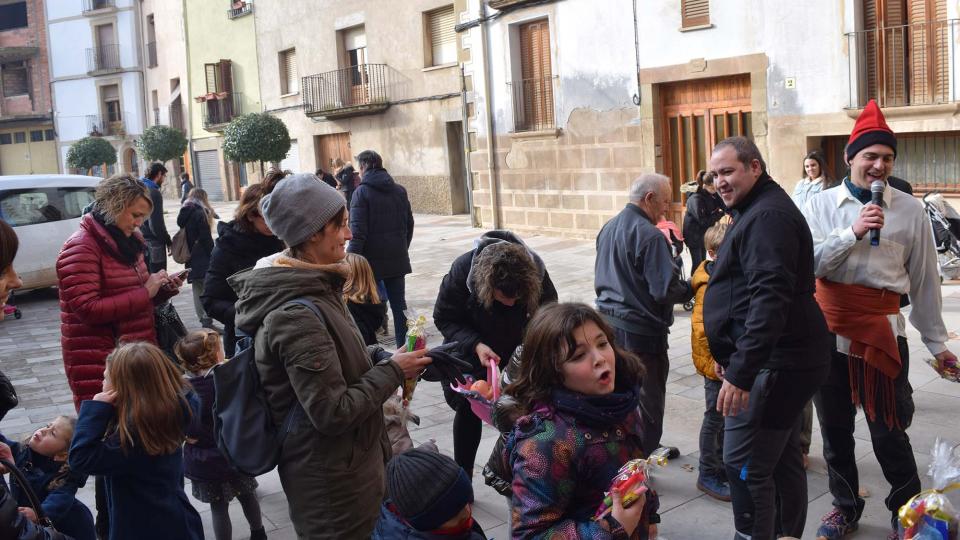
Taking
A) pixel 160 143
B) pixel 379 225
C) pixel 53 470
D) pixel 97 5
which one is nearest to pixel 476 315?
pixel 53 470

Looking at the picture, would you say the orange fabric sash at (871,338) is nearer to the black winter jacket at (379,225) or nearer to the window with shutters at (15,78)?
the black winter jacket at (379,225)

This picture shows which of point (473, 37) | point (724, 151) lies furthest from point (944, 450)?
point (473, 37)

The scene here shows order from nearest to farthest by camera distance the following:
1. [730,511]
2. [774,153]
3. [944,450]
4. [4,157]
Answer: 1. [944,450]
2. [730,511]
3. [774,153]
4. [4,157]

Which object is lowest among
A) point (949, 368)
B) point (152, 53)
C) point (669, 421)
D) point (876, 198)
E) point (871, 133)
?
point (669, 421)

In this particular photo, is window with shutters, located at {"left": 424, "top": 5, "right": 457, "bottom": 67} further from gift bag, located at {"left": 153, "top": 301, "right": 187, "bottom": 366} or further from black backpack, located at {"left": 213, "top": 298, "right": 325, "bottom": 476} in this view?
black backpack, located at {"left": 213, "top": 298, "right": 325, "bottom": 476}

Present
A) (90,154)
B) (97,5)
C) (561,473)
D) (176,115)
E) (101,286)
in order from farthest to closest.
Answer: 1. (97,5)
2. (90,154)
3. (176,115)
4. (101,286)
5. (561,473)

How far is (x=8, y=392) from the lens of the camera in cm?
261

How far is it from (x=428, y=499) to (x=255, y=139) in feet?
79.3

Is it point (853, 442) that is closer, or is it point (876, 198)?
point (876, 198)

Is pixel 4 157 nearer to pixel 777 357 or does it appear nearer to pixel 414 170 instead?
pixel 414 170

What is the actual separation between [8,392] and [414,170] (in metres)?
20.0

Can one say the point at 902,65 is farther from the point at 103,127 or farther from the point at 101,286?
the point at 103,127

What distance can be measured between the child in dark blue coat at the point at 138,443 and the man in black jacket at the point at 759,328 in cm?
198

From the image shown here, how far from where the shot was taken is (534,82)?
631 inches
